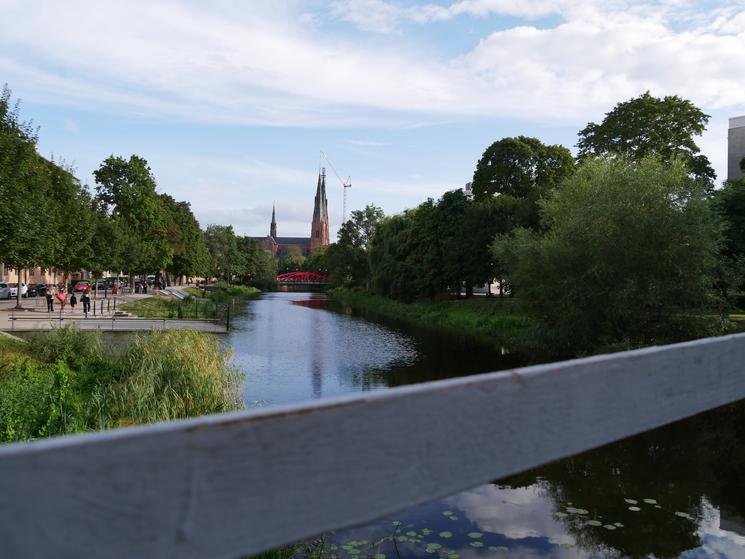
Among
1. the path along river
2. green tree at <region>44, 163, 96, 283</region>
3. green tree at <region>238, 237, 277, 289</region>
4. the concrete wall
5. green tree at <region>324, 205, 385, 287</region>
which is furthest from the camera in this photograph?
green tree at <region>238, 237, 277, 289</region>

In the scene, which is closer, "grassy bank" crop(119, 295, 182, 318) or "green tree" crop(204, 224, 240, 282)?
"grassy bank" crop(119, 295, 182, 318)

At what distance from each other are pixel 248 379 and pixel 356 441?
18501mm

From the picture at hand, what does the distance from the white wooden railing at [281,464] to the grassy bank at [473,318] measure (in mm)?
25966

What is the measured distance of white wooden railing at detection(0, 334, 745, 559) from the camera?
0.83 meters

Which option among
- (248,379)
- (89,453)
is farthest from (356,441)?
(248,379)

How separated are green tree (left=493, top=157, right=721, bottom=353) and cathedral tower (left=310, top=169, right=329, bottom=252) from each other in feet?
534

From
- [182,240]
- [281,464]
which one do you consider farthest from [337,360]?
[182,240]

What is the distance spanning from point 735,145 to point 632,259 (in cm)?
3564

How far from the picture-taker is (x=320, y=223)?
190 meters

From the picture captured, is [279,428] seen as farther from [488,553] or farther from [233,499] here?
[488,553]

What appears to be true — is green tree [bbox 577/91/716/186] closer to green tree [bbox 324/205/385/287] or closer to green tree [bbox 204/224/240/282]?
green tree [bbox 324/205/385/287]

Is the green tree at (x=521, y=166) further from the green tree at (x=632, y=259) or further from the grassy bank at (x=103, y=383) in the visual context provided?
the grassy bank at (x=103, y=383)

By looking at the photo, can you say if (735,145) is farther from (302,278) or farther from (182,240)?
(302,278)

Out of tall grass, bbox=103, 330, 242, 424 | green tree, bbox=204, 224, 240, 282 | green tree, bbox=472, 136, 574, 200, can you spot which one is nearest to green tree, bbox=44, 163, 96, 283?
tall grass, bbox=103, 330, 242, 424
